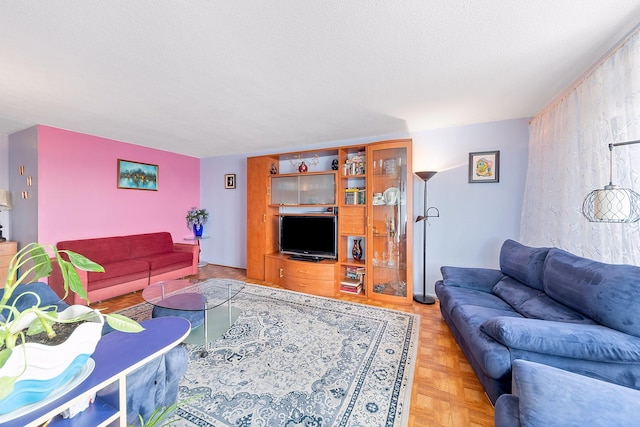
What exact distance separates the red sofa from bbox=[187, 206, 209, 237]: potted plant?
0.54 meters

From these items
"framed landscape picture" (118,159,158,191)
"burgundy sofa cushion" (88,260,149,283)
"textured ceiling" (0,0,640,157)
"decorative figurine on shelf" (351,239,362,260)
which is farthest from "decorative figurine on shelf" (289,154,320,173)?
"burgundy sofa cushion" (88,260,149,283)

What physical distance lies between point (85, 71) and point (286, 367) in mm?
2838

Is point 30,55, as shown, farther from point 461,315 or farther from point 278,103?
point 461,315

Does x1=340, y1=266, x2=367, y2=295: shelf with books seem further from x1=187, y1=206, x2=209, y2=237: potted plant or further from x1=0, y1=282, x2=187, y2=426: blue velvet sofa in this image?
x1=187, y1=206, x2=209, y2=237: potted plant

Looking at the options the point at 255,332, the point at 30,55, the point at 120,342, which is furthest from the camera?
the point at 255,332

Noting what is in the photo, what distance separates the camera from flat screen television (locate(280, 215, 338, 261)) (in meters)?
3.50

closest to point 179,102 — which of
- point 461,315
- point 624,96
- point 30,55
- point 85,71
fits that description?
point 85,71

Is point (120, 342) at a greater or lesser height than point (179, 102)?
lesser

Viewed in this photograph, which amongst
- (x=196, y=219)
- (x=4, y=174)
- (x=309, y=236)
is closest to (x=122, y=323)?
(x=309, y=236)

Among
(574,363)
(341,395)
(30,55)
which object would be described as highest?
(30,55)

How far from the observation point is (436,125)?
307cm

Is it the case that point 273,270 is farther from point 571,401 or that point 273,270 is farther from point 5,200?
point 5,200

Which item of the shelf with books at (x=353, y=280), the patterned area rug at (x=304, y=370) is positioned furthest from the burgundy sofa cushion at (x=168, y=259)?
the shelf with books at (x=353, y=280)

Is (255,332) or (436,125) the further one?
(436,125)
